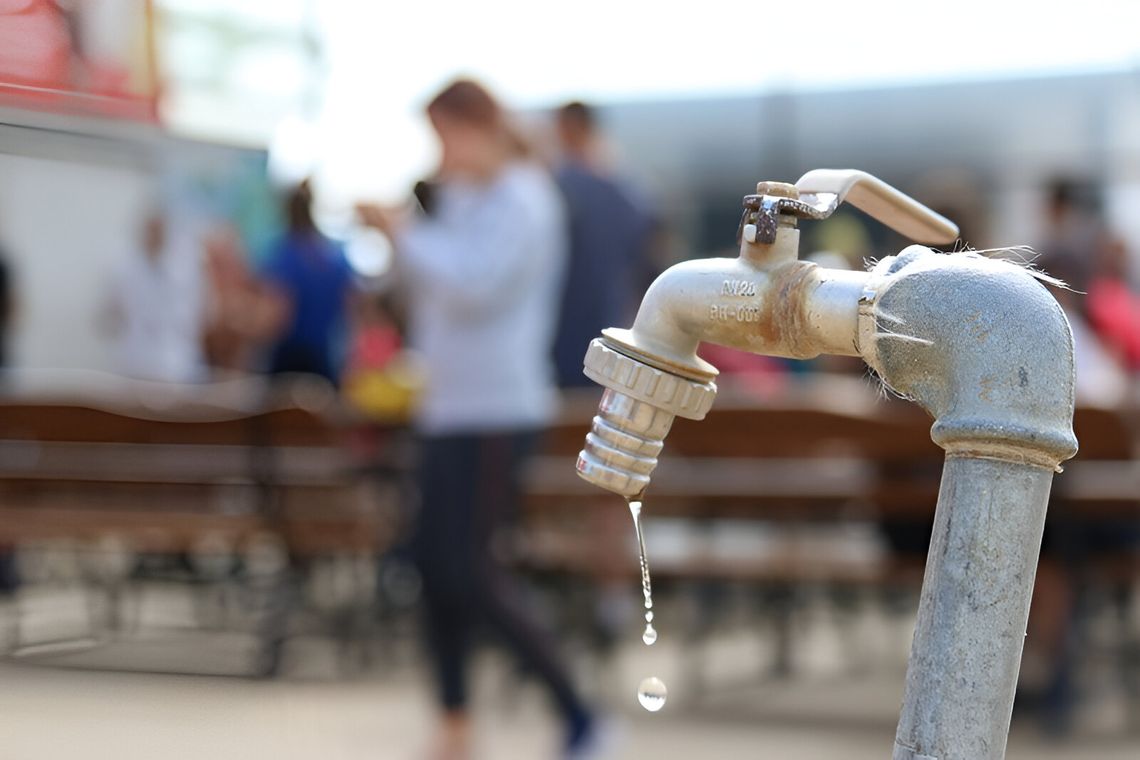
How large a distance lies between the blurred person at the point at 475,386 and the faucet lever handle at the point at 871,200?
274 centimetres

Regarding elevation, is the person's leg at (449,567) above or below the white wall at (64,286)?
below

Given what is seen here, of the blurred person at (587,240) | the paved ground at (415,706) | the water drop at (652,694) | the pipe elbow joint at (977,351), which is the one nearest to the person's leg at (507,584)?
the paved ground at (415,706)

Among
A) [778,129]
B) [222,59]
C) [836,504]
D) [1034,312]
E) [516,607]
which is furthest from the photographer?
[778,129]

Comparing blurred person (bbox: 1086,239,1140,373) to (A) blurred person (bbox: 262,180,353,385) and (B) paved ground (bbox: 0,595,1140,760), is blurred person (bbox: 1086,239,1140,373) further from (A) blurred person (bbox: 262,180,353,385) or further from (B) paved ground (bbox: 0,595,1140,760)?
(A) blurred person (bbox: 262,180,353,385)

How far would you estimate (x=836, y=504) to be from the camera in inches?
208

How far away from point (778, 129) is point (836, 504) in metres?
6.05

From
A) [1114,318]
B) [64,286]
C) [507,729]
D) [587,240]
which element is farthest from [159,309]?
[1114,318]

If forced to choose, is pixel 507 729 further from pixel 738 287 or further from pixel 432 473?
pixel 738 287

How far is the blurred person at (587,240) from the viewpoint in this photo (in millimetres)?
6004

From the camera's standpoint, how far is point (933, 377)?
3.25ft

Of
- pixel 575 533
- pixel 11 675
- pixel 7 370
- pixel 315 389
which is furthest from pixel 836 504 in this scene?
pixel 7 370

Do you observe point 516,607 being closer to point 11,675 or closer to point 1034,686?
point 1034,686

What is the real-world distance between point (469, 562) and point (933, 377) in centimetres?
285

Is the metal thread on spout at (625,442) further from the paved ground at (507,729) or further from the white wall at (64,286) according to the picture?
the white wall at (64,286)
